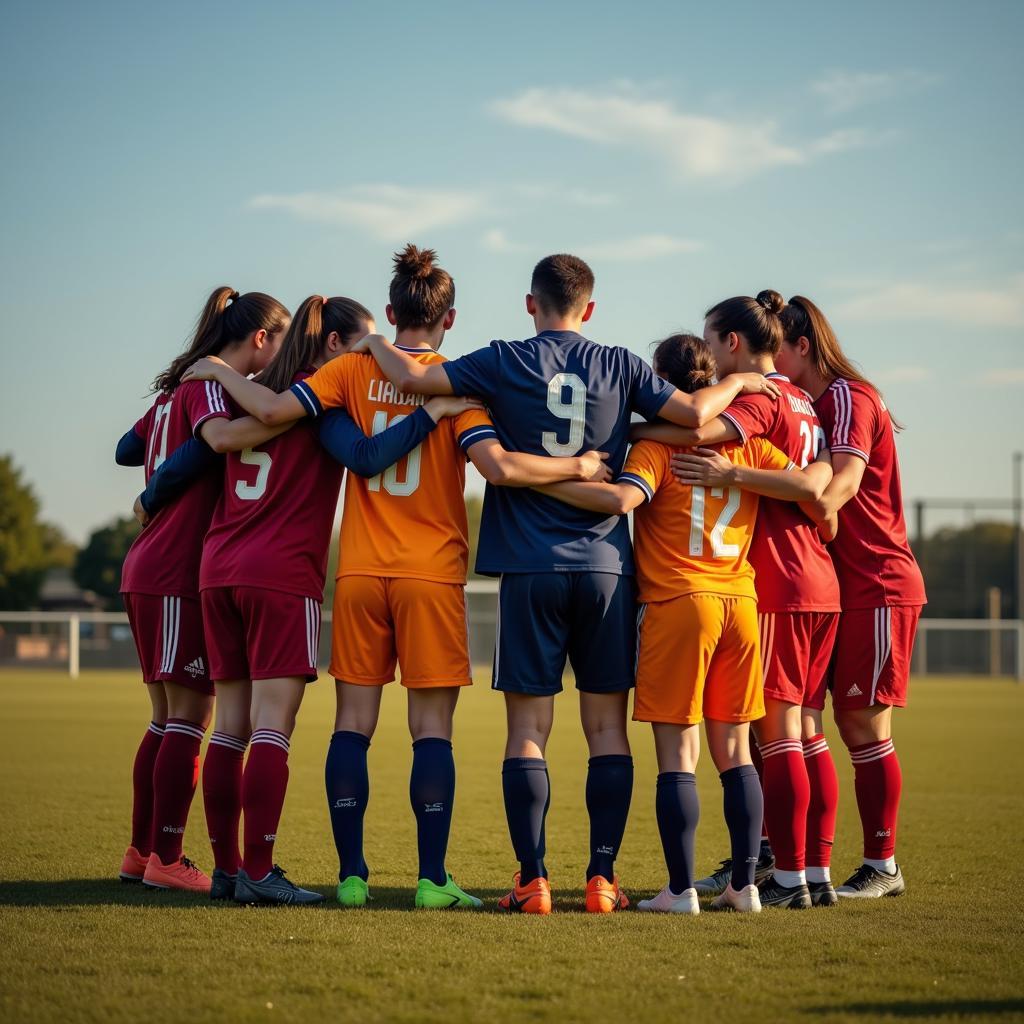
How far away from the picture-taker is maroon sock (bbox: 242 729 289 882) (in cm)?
461

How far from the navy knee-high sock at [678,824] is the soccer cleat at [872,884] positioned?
95 cm

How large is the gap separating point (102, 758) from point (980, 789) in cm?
780

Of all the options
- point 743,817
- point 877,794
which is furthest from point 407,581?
point 877,794

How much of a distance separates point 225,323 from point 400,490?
1312 millimetres

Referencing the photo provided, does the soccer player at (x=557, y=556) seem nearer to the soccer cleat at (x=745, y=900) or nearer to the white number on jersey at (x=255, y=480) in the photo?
the soccer cleat at (x=745, y=900)

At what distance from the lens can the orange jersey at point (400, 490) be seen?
4.71 m

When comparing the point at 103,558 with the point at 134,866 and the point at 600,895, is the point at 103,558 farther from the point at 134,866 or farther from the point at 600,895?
the point at 600,895

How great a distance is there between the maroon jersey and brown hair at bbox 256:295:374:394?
75 mm

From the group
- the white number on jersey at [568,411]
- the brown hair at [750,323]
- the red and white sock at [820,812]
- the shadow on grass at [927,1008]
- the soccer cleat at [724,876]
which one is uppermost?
the brown hair at [750,323]

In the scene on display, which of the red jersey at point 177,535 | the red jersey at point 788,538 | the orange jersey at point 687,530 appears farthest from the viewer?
the red jersey at point 177,535

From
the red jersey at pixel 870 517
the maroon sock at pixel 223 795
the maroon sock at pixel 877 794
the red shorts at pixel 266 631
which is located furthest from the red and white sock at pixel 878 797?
the maroon sock at pixel 223 795

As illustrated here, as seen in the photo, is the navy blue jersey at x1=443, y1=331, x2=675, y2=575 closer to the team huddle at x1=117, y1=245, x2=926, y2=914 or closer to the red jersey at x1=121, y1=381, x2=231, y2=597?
the team huddle at x1=117, y1=245, x2=926, y2=914

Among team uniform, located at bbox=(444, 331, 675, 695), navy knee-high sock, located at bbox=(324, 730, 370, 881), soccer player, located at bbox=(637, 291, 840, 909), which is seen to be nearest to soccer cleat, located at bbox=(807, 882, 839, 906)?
soccer player, located at bbox=(637, 291, 840, 909)

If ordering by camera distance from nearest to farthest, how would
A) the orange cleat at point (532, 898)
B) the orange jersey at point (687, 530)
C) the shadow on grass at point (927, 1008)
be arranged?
1. the shadow on grass at point (927, 1008)
2. the orange cleat at point (532, 898)
3. the orange jersey at point (687, 530)
